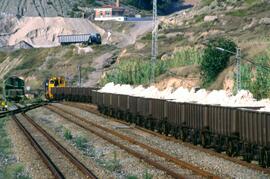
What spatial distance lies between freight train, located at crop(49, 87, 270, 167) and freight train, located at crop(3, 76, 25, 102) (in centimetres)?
3621

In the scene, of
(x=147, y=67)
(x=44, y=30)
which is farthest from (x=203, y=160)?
(x=44, y=30)

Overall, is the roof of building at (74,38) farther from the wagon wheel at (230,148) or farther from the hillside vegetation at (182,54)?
the wagon wheel at (230,148)

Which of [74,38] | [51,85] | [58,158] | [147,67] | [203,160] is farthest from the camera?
[74,38]

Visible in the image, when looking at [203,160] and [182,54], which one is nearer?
[203,160]

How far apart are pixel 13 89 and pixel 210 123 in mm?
56050

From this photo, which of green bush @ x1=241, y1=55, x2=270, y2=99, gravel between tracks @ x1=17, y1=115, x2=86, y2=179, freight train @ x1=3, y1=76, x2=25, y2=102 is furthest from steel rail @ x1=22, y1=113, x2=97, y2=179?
freight train @ x1=3, y1=76, x2=25, y2=102

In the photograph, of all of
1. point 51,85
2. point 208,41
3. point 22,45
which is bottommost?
point 51,85

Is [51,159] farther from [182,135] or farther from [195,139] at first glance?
[182,135]

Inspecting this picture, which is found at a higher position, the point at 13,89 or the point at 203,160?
the point at 13,89

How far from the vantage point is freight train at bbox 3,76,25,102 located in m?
81.3

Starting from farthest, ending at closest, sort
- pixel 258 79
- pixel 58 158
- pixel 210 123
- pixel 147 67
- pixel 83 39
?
pixel 83 39
pixel 147 67
pixel 258 79
pixel 210 123
pixel 58 158

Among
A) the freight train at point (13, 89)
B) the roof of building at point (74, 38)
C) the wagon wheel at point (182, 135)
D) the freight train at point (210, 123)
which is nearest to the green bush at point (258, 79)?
the freight train at point (210, 123)

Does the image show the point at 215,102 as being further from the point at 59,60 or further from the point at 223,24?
the point at 59,60

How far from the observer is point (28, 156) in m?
26.6
